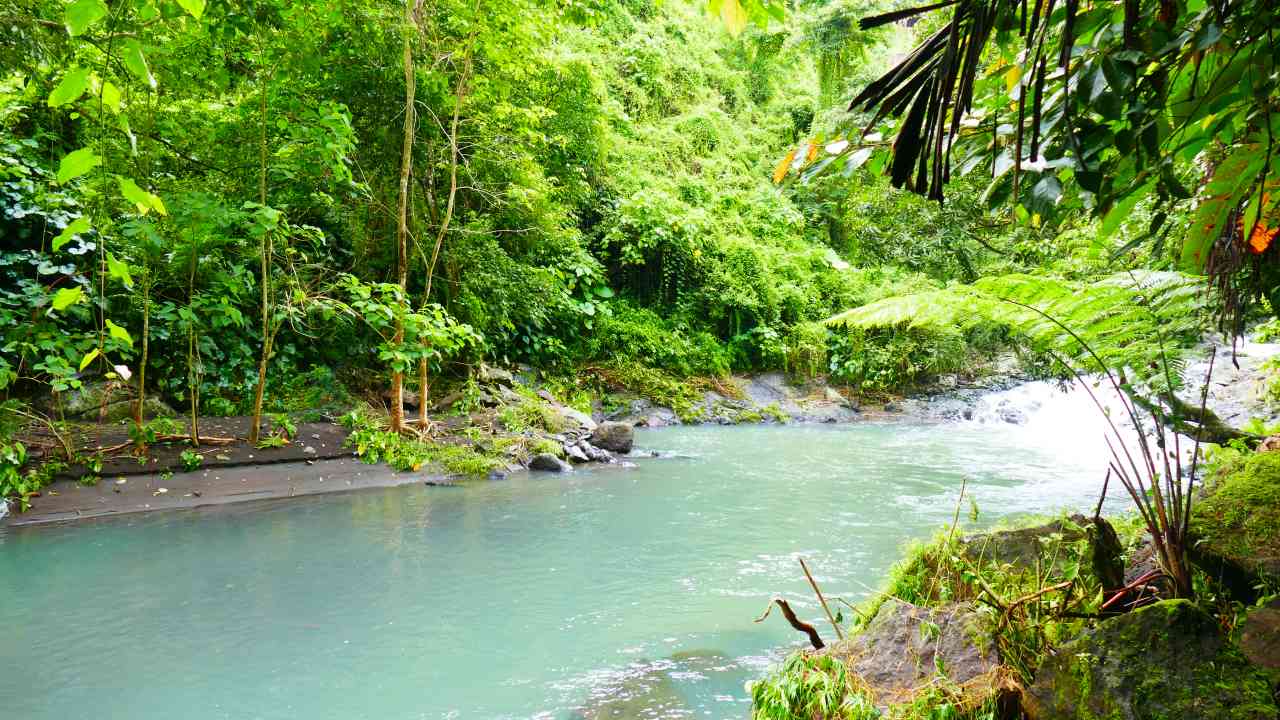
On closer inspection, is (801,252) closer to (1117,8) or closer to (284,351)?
(284,351)

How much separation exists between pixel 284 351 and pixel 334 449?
7.81 feet

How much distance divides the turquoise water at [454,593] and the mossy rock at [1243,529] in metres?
1.91

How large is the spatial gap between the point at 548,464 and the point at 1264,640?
7811mm

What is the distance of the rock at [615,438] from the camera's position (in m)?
10.1

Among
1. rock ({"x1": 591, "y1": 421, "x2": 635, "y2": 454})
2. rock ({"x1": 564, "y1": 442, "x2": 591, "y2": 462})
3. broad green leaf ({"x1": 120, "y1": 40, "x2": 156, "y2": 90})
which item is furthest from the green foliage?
rock ({"x1": 591, "y1": 421, "x2": 635, "y2": 454})

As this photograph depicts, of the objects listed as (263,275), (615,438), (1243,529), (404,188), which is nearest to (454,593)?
(1243,529)

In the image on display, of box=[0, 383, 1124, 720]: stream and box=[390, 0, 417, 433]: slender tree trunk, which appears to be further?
box=[390, 0, 417, 433]: slender tree trunk

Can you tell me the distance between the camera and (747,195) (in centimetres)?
1981

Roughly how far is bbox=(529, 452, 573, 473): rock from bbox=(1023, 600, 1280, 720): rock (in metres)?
7.23

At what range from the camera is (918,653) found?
265cm

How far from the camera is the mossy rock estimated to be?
219 cm

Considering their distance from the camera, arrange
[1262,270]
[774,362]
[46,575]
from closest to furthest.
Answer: [1262,270] → [46,575] → [774,362]

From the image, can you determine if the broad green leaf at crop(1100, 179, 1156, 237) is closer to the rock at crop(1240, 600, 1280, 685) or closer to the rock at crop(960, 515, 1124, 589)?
the rock at crop(1240, 600, 1280, 685)

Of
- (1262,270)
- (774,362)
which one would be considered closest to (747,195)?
(774,362)
